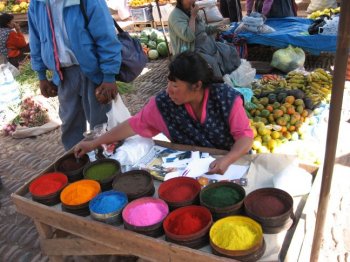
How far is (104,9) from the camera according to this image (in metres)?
2.51

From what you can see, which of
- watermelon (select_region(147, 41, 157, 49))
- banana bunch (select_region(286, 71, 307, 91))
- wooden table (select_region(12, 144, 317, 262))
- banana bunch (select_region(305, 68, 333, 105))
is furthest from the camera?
watermelon (select_region(147, 41, 157, 49))

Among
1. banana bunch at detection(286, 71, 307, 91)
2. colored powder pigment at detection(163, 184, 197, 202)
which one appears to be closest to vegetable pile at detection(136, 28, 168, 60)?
banana bunch at detection(286, 71, 307, 91)

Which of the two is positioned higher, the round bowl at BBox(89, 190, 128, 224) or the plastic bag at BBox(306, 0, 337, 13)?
the plastic bag at BBox(306, 0, 337, 13)

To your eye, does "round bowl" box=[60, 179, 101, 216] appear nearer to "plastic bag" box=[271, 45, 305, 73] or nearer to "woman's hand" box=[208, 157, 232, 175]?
"woman's hand" box=[208, 157, 232, 175]

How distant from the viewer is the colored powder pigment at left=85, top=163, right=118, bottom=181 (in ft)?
6.88

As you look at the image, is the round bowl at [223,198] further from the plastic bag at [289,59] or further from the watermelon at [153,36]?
the watermelon at [153,36]

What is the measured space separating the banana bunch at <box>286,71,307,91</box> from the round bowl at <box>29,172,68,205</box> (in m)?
3.56

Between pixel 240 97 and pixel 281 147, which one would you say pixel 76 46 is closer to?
pixel 240 97

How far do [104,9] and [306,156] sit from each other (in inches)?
81.9

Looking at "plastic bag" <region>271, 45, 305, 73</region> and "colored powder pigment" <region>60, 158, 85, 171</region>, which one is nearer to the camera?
"colored powder pigment" <region>60, 158, 85, 171</region>

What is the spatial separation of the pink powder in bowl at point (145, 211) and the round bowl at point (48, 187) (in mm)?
458

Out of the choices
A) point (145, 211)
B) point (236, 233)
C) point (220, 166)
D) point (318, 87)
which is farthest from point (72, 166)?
point (318, 87)

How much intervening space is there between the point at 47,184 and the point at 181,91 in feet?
3.08

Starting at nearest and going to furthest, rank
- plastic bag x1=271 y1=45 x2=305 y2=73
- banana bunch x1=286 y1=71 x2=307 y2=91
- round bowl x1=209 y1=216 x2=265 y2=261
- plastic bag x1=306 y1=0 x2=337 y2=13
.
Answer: round bowl x1=209 y1=216 x2=265 y2=261
banana bunch x1=286 y1=71 x2=307 y2=91
plastic bag x1=271 y1=45 x2=305 y2=73
plastic bag x1=306 y1=0 x2=337 y2=13
